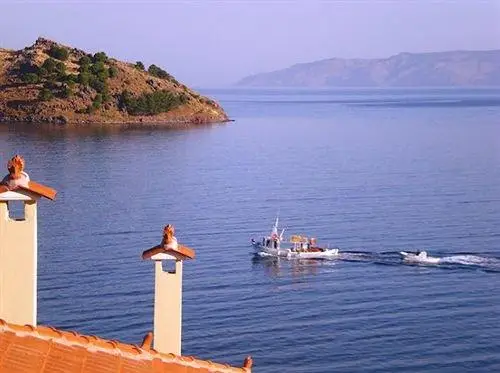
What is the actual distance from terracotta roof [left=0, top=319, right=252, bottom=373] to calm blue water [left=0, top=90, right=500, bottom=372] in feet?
75.0

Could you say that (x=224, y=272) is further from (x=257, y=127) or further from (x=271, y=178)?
(x=257, y=127)

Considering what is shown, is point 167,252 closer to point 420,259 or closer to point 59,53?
point 420,259

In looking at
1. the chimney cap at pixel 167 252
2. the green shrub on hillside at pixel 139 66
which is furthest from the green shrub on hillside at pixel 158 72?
the chimney cap at pixel 167 252

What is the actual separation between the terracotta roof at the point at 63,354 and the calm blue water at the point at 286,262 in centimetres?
2288

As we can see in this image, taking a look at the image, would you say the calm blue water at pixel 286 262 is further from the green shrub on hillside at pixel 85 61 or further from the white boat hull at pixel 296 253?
the green shrub on hillside at pixel 85 61

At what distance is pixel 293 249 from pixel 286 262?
83cm

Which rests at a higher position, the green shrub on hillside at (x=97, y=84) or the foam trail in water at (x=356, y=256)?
the green shrub on hillside at (x=97, y=84)

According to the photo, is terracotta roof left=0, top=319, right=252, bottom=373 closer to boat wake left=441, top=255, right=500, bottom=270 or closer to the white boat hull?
the white boat hull

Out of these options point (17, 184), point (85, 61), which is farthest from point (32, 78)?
point (17, 184)

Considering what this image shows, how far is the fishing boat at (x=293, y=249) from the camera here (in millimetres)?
48125

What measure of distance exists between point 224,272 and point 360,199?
22.9 metres

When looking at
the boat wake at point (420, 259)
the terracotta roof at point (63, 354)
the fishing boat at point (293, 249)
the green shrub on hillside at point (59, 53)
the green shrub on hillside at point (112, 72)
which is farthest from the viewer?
the green shrub on hillside at point (59, 53)

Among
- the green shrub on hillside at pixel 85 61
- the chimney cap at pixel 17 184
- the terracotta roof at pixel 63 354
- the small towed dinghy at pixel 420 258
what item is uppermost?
the green shrub on hillside at pixel 85 61

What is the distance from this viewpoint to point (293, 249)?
49.5 m
